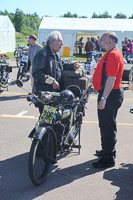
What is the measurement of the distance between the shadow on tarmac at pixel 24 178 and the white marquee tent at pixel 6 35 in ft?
72.2

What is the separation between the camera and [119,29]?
2250 cm

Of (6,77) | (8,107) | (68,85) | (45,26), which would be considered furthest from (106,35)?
(45,26)

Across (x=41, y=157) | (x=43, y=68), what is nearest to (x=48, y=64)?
(x=43, y=68)

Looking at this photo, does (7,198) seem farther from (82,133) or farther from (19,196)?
(82,133)

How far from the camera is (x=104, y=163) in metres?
4.27

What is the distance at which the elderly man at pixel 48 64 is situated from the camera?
4.32 m

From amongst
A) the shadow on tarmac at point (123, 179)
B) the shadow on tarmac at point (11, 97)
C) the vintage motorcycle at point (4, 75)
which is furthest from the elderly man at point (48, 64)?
the vintage motorcycle at point (4, 75)

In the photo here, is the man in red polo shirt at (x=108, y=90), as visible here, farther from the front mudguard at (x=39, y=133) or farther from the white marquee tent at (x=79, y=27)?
the white marquee tent at (x=79, y=27)

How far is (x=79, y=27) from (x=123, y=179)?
2031 centimetres

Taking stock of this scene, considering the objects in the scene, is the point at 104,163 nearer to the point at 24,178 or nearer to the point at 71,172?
the point at 71,172

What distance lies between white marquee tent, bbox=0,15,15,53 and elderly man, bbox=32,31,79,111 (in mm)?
21420

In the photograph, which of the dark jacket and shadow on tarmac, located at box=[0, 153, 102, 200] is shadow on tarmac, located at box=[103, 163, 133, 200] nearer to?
shadow on tarmac, located at box=[0, 153, 102, 200]

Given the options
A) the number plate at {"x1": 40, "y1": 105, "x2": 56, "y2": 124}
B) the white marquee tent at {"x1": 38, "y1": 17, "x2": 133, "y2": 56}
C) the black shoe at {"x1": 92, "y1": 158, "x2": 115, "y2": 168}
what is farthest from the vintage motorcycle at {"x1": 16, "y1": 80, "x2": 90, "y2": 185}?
the white marquee tent at {"x1": 38, "y1": 17, "x2": 133, "y2": 56}

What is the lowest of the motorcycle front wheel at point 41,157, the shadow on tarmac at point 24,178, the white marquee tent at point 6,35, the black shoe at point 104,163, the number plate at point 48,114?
the shadow on tarmac at point 24,178
